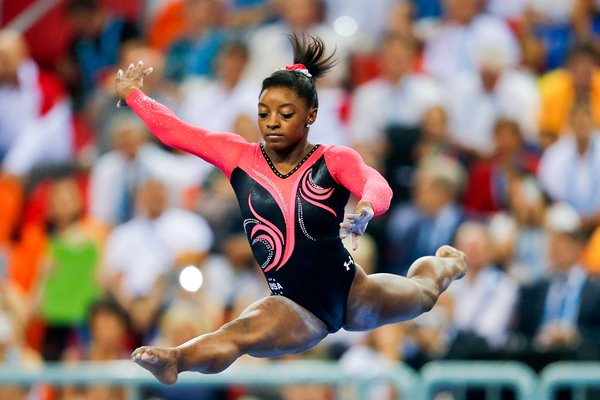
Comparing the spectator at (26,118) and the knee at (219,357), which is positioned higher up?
the spectator at (26,118)

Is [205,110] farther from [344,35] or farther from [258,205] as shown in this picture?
[258,205]

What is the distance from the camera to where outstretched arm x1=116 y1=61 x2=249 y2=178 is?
531 cm

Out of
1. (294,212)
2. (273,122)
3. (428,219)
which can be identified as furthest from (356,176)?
(428,219)

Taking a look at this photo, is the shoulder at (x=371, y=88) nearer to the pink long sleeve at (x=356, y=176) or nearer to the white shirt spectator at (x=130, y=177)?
the white shirt spectator at (x=130, y=177)

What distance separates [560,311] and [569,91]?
2217 millimetres

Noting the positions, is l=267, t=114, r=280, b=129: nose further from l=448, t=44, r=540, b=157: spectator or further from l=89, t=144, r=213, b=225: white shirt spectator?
l=89, t=144, r=213, b=225: white shirt spectator

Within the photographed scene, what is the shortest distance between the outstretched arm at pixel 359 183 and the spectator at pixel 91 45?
7.18 metres

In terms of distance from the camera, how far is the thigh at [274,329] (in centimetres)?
493

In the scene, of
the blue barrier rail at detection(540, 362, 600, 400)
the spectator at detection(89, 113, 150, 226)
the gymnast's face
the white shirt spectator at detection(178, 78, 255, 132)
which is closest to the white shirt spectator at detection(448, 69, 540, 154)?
the white shirt spectator at detection(178, 78, 255, 132)

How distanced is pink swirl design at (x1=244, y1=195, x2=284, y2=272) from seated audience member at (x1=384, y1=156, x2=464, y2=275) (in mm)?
3870

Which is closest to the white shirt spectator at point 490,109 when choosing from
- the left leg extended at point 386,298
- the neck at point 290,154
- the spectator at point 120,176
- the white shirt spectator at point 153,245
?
the white shirt spectator at point 153,245

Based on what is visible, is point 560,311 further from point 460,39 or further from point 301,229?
point 301,229

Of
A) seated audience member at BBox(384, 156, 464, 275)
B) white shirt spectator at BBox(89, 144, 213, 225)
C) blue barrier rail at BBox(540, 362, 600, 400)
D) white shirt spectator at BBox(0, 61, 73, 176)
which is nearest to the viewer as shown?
blue barrier rail at BBox(540, 362, 600, 400)

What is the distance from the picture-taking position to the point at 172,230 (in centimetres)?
952
